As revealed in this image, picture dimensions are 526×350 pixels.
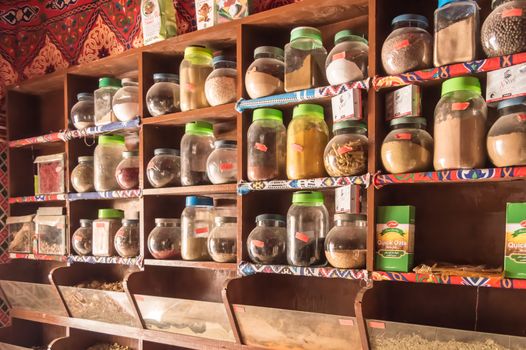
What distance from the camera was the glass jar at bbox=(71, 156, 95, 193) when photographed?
2471 millimetres

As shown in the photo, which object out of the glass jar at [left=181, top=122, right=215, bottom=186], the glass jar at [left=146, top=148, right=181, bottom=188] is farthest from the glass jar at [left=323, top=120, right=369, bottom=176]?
the glass jar at [left=146, top=148, right=181, bottom=188]

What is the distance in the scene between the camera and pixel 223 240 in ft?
6.45

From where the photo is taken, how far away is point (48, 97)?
3.00m

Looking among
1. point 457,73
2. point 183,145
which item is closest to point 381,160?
point 457,73

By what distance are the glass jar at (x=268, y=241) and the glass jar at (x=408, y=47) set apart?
0.70 meters

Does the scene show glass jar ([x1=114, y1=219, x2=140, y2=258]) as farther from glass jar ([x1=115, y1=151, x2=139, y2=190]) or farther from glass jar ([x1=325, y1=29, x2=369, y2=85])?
glass jar ([x1=325, y1=29, x2=369, y2=85])

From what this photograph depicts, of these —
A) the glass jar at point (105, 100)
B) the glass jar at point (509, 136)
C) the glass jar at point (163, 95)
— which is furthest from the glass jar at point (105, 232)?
the glass jar at point (509, 136)

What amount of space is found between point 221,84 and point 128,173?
2.22 ft

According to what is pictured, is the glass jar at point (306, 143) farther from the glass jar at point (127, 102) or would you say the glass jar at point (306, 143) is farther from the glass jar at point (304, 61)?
the glass jar at point (127, 102)

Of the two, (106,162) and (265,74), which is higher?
(265,74)

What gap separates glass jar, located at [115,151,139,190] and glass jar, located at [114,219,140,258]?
0.59ft

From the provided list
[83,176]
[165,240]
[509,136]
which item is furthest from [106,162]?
[509,136]

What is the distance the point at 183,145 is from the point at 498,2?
1.32 m

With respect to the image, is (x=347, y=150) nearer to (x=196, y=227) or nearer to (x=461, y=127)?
(x=461, y=127)
